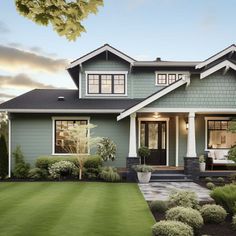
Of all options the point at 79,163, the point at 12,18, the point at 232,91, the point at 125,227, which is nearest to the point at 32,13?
the point at 125,227

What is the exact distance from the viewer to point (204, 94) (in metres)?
17.6

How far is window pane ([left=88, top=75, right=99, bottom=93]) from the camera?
827 inches

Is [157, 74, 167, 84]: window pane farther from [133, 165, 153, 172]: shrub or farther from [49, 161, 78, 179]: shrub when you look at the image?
[49, 161, 78, 179]: shrub

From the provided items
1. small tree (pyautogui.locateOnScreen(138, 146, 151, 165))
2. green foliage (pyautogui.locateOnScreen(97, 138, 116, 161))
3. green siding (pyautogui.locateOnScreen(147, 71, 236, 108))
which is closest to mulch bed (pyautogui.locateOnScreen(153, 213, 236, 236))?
green siding (pyautogui.locateOnScreen(147, 71, 236, 108))

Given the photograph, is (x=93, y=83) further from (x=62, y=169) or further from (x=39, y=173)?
(x=39, y=173)

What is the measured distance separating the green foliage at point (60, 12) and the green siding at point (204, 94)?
37.4ft

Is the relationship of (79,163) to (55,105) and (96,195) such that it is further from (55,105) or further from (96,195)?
(96,195)

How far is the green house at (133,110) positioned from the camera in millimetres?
17578

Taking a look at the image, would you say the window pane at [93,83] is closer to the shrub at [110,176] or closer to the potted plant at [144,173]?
the shrub at [110,176]

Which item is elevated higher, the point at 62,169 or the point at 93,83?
the point at 93,83

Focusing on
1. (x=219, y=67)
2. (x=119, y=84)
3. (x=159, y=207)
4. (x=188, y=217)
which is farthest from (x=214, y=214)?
(x=119, y=84)

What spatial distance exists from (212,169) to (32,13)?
14515 mm

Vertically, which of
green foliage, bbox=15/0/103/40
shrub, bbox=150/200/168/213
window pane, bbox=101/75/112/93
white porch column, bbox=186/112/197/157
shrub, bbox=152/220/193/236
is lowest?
shrub, bbox=150/200/168/213

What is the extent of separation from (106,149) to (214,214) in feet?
35.4
